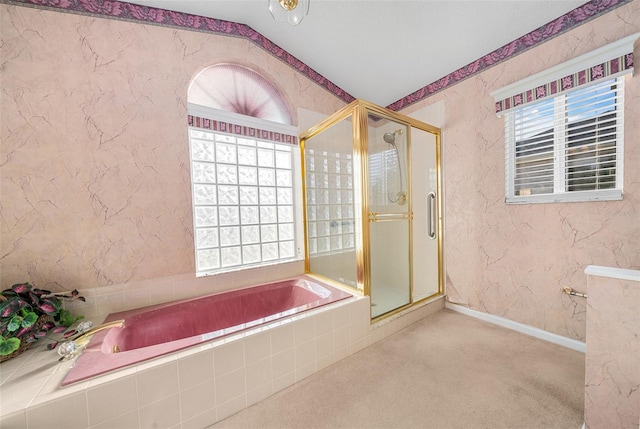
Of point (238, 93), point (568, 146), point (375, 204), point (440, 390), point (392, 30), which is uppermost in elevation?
point (392, 30)

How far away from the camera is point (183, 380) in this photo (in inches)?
44.9

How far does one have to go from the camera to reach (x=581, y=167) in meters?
1.66

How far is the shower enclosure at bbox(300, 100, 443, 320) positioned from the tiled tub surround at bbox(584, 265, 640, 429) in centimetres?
120

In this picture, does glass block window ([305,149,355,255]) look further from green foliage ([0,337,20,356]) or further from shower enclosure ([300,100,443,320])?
green foliage ([0,337,20,356])

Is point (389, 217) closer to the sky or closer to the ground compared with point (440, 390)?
closer to the sky

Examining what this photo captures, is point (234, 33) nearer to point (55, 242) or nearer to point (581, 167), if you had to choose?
point (55, 242)

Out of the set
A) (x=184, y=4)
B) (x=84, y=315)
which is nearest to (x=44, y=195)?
(x=84, y=315)

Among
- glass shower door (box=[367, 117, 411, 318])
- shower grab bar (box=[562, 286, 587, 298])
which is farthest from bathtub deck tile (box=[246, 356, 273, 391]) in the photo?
shower grab bar (box=[562, 286, 587, 298])

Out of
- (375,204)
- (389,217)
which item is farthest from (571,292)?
(375,204)

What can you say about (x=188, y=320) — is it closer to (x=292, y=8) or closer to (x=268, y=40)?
(x=292, y=8)

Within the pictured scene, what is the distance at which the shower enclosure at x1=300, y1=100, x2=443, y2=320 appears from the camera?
197 cm

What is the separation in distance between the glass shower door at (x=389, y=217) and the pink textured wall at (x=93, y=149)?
1593 mm

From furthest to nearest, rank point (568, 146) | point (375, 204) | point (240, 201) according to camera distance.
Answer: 1. point (240, 201)
2. point (375, 204)
3. point (568, 146)

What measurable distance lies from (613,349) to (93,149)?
3061 mm
